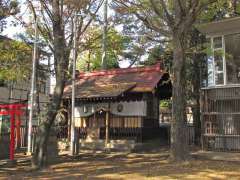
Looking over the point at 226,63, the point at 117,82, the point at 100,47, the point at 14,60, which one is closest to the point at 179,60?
the point at 226,63

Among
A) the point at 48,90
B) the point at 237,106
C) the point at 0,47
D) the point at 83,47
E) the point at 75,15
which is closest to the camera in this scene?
the point at 75,15

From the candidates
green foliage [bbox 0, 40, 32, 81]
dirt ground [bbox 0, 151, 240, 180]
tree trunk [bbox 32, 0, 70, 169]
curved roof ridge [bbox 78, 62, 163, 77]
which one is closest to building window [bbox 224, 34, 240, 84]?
curved roof ridge [bbox 78, 62, 163, 77]

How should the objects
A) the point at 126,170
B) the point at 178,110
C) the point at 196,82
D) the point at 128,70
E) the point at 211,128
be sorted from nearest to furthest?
the point at 126,170 < the point at 178,110 < the point at 211,128 < the point at 128,70 < the point at 196,82

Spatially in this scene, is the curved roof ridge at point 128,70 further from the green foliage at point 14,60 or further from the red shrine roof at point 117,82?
the green foliage at point 14,60

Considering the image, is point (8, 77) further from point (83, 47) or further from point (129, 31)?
point (129, 31)

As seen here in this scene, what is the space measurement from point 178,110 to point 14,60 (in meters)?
14.1

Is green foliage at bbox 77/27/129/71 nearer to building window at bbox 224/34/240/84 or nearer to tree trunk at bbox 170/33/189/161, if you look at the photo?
building window at bbox 224/34/240/84

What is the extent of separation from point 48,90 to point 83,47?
14.6 metres

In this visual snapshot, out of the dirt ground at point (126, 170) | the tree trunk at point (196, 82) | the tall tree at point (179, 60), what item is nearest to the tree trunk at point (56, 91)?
the dirt ground at point (126, 170)

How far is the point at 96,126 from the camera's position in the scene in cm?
2477

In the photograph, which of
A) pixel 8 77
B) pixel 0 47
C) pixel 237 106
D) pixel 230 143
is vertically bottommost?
pixel 230 143

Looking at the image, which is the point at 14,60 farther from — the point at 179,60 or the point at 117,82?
the point at 179,60

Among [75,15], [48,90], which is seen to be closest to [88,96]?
[75,15]

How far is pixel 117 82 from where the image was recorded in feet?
81.4
